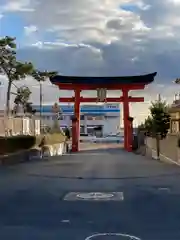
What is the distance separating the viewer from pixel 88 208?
11945 millimetres

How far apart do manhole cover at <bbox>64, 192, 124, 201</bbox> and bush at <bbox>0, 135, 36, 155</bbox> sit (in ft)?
55.0

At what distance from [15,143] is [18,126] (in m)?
7.21

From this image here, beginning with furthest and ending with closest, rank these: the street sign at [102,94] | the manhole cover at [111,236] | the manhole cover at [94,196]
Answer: the street sign at [102,94] < the manhole cover at [94,196] < the manhole cover at [111,236]

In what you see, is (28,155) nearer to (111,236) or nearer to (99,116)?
(111,236)

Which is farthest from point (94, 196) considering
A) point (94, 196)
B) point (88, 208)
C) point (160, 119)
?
point (160, 119)

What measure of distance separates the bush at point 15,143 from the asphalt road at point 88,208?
12142 mm

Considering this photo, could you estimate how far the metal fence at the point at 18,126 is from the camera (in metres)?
36.1

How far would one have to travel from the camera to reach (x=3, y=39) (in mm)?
38906

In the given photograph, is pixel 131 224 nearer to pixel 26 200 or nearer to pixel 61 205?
pixel 61 205

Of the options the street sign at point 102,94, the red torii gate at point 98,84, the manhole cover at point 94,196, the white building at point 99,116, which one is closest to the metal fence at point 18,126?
the red torii gate at point 98,84

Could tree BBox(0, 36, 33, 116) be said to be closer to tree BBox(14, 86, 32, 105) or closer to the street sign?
the street sign

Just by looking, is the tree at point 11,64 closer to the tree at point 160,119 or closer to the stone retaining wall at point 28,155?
the stone retaining wall at point 28,155

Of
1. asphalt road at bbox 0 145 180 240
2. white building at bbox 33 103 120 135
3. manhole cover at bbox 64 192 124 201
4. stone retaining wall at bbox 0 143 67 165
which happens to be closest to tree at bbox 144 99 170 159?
stone retaining wall at bbox 0 143 67 165

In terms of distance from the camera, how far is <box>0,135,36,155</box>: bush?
3163 centimetres
